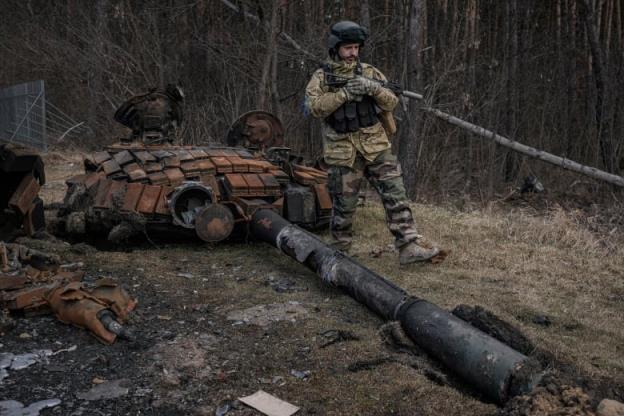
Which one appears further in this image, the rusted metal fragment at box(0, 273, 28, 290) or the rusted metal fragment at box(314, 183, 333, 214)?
the rusted metal fragment at box(314, 183, 333, 214)

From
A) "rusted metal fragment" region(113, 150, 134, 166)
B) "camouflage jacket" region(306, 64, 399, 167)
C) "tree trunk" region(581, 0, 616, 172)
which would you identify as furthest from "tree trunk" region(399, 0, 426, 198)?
"rusted metal fragment" region(113, 150, 134, 166)

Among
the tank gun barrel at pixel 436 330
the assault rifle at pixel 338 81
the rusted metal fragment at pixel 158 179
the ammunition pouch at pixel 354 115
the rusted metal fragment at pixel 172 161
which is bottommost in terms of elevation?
the tank gun barrel at pixel 436 330

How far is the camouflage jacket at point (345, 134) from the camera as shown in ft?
17.2

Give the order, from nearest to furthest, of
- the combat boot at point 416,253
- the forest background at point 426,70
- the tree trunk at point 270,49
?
the combat boot at point 416,253 < the tree trunk at point 270,49 < the forest background at point 426,70

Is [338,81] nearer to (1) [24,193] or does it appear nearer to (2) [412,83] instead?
(1) [24,193]

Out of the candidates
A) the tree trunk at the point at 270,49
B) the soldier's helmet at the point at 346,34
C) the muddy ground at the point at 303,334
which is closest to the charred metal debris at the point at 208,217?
the muddy ground at the point at 303,334

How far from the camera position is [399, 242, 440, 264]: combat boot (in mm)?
5398

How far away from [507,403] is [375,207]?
203 inches

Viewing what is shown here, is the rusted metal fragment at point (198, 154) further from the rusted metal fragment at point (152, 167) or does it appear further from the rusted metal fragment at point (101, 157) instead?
the rusted metal fragment at point (101, 157)

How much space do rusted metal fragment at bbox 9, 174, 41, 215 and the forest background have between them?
220 inches

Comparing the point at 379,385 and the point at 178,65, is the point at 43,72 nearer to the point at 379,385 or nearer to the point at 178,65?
the point at 178,65

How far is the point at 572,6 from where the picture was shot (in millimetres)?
13367

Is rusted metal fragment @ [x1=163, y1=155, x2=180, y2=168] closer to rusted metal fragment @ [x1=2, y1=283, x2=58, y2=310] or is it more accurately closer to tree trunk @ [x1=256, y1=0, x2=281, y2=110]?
rusted metal fragment @ [x1=2, y1=283, x2=58, y2=310]

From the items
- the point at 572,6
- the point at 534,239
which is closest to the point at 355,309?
the point at 534,239
